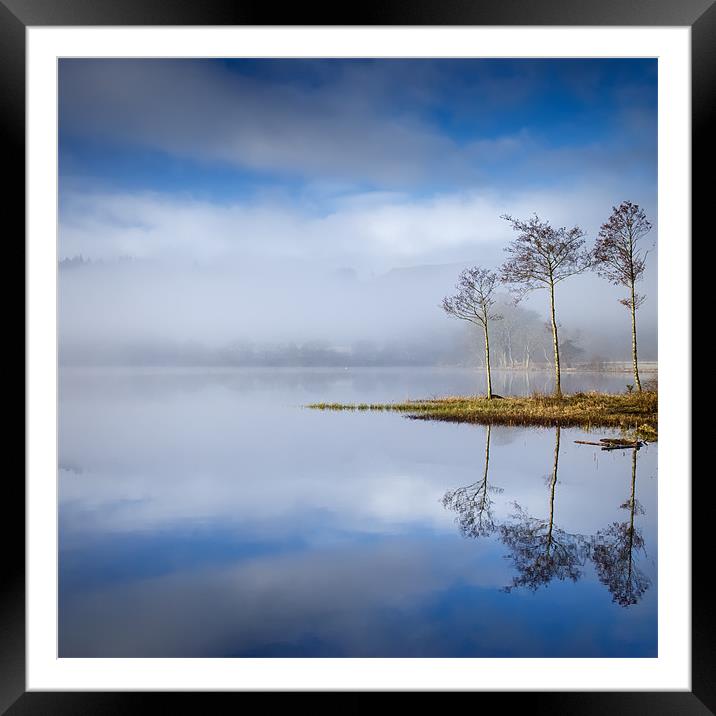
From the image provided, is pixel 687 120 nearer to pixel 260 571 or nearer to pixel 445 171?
pixel 445 171

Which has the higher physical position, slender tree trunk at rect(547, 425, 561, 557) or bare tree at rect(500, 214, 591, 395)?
bare tree at rect(500, 214, 591, 395)

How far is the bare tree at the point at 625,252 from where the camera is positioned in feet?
11.0

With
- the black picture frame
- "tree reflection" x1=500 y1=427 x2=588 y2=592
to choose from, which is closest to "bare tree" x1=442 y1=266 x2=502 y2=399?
"tree reflection" x1=500 y1=427 x2=588 y2=592

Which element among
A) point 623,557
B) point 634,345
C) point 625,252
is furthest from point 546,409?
point 625,252

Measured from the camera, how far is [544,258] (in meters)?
3.48

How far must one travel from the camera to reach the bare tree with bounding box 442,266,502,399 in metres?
3.60

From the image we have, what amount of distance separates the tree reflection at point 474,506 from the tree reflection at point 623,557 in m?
0.61

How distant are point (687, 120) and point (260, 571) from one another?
309cm

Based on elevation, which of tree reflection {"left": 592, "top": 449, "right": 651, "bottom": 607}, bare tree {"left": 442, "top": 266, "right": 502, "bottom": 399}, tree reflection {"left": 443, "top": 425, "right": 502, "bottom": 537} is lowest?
tree reflection {"left": 592, "top": 449, "right": 651, "bottom": 607}

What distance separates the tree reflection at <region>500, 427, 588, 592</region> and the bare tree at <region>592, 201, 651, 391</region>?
104 cm


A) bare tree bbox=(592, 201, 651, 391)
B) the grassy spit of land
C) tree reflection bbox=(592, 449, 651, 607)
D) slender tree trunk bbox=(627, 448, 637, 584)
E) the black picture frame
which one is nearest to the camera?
the black picture frame

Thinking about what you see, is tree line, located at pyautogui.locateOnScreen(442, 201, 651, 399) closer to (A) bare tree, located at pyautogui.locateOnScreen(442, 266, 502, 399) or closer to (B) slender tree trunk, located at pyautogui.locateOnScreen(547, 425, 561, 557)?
(A) bare tree, located at pyautogui.locateOnScreen(442, 266, 502, 399)

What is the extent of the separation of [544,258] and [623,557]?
1.81 m

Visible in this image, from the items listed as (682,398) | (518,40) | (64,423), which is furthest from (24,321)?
(682,398)
